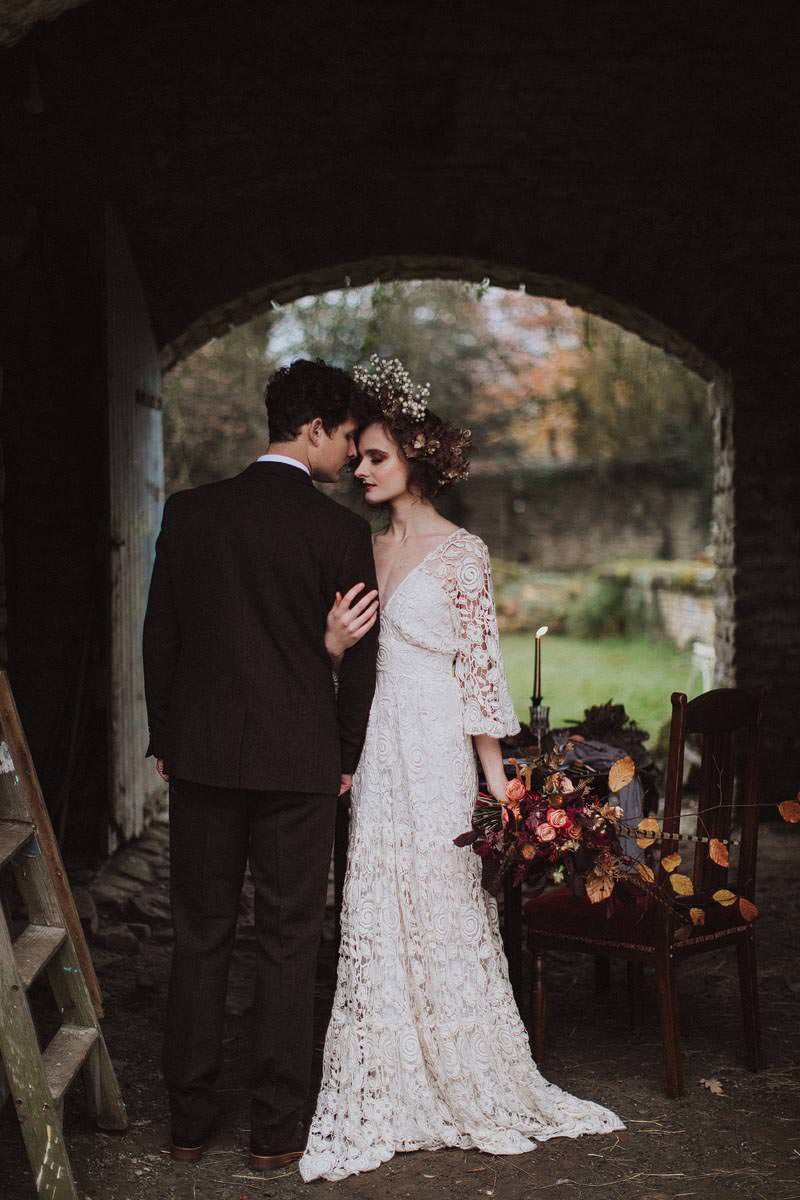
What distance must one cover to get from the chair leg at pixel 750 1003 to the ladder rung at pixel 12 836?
7.24 feet

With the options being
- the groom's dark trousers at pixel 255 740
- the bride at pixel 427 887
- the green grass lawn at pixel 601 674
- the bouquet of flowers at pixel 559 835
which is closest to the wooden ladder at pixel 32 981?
the groom's dark trousers at pixel 255 740

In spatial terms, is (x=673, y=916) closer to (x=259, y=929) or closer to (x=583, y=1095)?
(x=583, y=1095)

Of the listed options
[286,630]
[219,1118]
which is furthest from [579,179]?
[219,1118]

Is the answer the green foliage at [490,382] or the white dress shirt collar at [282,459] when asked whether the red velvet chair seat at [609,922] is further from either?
the green foliage at [490,382]

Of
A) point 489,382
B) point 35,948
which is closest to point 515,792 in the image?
point 35,948

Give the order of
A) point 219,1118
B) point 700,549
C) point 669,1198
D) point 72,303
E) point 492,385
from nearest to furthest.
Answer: point 669,1198
point 219,1118
point 72,303
point 700,549
point 492,385

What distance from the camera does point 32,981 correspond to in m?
2.92

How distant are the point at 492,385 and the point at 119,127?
1639cm

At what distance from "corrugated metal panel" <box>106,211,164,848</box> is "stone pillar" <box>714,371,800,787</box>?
3438 millimetres

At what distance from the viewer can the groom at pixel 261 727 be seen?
311cm

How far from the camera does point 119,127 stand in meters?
7.07

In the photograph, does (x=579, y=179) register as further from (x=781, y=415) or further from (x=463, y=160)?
(x=781, y=415)

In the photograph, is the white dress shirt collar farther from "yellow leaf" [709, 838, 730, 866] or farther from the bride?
"yellow leaf" [709, 838, 730, 866]

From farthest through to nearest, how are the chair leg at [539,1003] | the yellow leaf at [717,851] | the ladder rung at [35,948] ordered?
the chair leg at [539,1003] < the yellow leaf at [717,851] < the ladder rung at [35,948]
